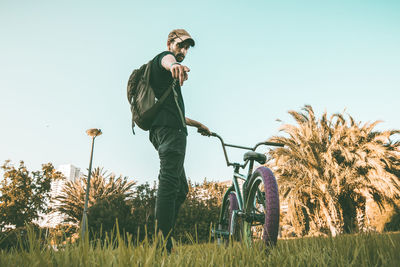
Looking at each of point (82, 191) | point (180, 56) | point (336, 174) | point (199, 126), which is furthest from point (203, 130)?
point (82, 191)

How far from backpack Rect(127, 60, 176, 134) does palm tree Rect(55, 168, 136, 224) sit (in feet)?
37.5

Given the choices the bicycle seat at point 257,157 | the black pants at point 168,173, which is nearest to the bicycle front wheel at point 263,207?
the bicycle seat at point 257,157

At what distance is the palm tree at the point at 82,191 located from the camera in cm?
1355

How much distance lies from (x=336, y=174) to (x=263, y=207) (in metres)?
8.30

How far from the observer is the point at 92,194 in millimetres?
13773

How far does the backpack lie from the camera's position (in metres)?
2.16

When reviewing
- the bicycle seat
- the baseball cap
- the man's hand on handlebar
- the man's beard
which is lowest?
the bicycle seat

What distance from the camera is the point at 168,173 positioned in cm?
202

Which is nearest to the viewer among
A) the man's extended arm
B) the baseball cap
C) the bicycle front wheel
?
the bicycle front wheel

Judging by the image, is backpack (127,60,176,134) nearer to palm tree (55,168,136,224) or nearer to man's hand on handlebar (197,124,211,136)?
man's hand on handlebar (197,124,211,136)

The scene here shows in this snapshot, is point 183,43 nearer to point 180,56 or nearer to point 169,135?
point 180,56

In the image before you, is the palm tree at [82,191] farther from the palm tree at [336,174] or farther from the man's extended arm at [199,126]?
the man's extended arm at [199,126]

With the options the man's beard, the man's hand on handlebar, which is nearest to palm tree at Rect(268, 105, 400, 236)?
the man's hand on handlebar

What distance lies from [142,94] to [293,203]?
8.81 m
